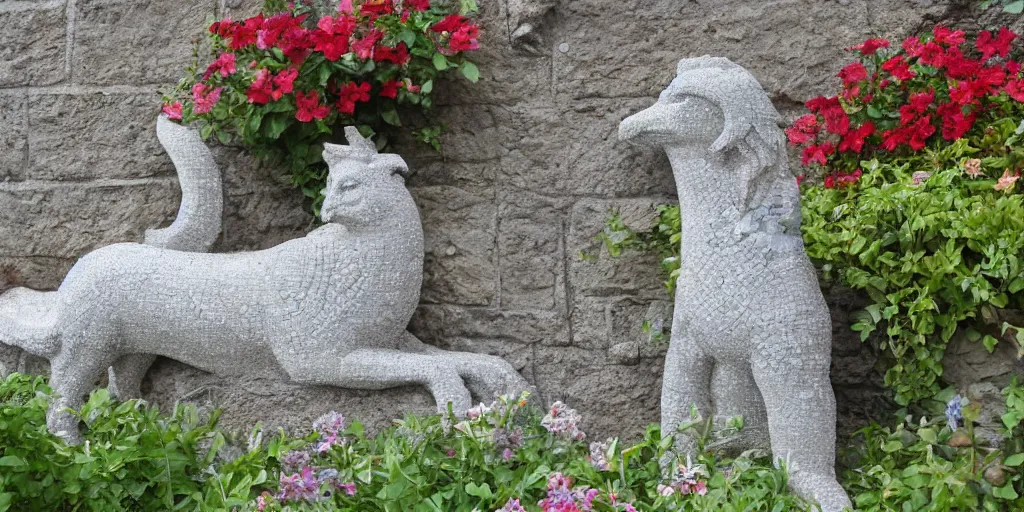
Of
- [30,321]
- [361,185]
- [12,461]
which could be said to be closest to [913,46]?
[361,185]

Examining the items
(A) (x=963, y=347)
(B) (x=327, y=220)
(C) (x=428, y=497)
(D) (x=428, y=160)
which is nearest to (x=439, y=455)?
(C) (x=428, y=497)

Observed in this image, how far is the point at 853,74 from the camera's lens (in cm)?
271

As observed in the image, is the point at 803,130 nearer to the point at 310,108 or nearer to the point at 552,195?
the point at 552,195

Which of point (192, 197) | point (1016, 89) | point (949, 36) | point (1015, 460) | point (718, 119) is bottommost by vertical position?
point (1015, 460)

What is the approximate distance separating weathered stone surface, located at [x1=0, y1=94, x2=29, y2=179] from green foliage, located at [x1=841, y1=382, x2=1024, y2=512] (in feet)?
8.50

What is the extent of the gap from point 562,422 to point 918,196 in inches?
37.6

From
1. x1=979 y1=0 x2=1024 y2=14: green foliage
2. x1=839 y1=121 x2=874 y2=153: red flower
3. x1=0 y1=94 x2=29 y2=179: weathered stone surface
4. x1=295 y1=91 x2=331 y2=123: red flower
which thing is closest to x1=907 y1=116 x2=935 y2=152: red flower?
x1=839 y1=121 x2=874 y2=153: red flower

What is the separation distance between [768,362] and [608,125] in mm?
860

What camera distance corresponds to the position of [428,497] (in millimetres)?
2285

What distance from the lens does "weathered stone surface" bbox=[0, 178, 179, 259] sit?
3.23 meters

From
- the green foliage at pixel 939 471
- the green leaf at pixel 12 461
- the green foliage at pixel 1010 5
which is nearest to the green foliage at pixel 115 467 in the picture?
the green leaf at pixel 12 461

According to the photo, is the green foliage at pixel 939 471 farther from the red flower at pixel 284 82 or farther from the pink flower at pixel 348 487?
the red flower at pixel 284 82

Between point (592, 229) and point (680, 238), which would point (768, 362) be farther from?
point (592, 229)

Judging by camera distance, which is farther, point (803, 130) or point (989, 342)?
point (803, 130)
